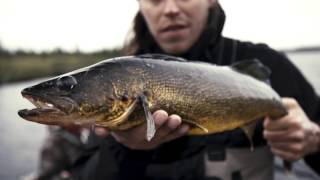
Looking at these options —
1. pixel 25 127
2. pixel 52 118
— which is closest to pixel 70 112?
pixel 52 118

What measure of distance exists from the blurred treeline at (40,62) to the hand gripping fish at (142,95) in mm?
34347

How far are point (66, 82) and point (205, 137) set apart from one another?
1.64 m

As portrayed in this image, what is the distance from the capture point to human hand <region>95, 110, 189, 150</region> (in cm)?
263

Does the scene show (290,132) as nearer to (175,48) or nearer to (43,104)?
(175,48)

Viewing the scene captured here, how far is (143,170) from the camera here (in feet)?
11.6

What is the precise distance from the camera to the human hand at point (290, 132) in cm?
342

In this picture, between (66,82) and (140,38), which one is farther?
(140,38)

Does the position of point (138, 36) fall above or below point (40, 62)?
above

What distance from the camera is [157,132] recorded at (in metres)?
2.84

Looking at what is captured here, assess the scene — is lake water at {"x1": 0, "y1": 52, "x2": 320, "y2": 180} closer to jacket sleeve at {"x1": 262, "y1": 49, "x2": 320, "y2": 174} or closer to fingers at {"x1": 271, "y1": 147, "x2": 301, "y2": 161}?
jacket sleeve at {"x1": 262, "y1": 49, "x2": 320, "y2": 174}

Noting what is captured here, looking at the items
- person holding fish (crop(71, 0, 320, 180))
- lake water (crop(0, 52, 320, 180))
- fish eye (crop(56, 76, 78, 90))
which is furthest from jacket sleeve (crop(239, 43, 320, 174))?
lake water (crop(0, 52, 320, 180))

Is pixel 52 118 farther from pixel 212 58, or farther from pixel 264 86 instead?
pixel 212 58

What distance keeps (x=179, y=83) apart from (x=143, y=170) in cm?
103

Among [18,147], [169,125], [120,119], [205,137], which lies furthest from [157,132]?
[18,147]
